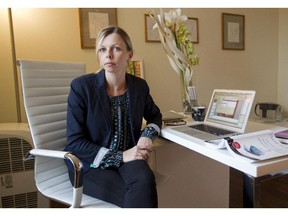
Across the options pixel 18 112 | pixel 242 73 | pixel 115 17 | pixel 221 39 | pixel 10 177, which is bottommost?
pixel 10 177

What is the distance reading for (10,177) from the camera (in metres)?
1.62

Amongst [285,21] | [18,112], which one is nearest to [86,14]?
[18,112]

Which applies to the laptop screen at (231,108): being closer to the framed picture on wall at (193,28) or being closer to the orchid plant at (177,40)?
the orchid plant at (177,40)

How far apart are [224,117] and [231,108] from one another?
2.4 inches

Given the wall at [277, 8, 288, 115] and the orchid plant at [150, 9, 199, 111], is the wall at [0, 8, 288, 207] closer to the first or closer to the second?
the wall at [277, 8, 288, 115]

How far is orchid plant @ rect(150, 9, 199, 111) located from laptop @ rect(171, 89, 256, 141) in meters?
0.32

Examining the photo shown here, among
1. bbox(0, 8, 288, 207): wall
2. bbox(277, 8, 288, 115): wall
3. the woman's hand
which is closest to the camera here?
the woman's hand

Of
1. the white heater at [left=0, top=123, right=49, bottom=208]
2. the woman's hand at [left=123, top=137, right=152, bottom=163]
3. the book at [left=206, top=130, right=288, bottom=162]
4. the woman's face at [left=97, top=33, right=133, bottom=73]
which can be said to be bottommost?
the white heater at [left=0, top=123, right=49, bottom=208]

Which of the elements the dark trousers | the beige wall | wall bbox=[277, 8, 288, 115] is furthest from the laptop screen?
wall bbox=[277, 8, 288, 115]

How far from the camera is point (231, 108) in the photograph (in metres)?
1.32

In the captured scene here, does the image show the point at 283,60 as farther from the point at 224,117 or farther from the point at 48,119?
the point at 48,119

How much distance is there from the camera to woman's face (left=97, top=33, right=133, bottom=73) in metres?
Result: 1.27

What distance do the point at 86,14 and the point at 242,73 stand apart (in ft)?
6.40
